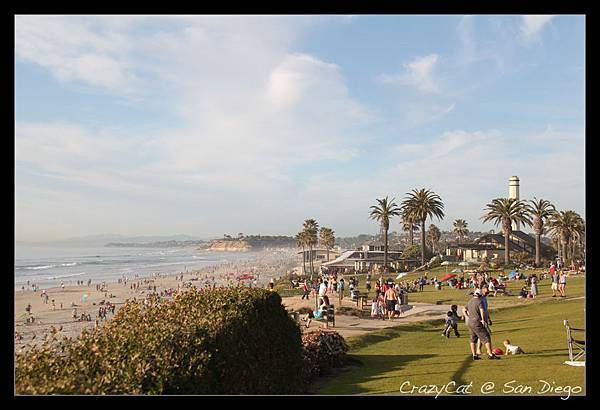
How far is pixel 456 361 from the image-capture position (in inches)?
454

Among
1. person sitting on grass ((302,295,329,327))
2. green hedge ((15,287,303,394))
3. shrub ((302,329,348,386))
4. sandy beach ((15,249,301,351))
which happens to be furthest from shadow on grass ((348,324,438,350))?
sandy beach ((15,249,301,351))

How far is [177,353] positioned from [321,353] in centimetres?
689

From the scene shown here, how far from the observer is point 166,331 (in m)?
5.66

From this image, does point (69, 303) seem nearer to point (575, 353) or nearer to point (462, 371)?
point (462, 371)

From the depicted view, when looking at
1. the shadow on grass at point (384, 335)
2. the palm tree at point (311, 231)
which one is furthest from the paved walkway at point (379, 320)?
the palm tree at point (311, 231)

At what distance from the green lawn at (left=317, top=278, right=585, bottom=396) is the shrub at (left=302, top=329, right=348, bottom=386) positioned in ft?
1.22

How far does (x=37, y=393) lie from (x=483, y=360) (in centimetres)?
1007

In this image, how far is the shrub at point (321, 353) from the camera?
434 inches

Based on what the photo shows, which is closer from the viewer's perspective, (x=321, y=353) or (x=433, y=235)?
(x=321, y=353)

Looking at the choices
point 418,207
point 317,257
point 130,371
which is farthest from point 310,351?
point 317,257

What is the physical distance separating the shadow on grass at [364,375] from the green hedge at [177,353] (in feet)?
5.85

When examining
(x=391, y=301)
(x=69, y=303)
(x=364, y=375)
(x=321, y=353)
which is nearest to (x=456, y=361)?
(x=364, y=375)

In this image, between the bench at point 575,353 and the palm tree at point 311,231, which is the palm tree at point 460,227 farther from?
the bench at point 575,353
